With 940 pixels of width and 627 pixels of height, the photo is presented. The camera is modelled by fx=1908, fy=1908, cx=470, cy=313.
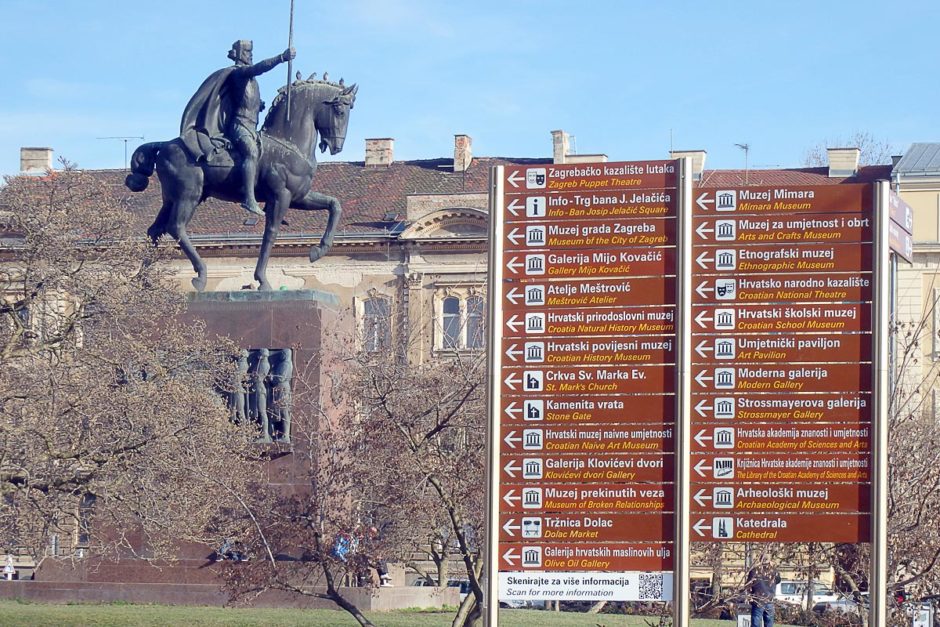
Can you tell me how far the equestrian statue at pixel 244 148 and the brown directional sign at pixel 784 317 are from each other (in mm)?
13361

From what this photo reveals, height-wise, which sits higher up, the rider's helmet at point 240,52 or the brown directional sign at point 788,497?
the rider's helmet at point 240,52

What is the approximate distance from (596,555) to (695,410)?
1.26 m

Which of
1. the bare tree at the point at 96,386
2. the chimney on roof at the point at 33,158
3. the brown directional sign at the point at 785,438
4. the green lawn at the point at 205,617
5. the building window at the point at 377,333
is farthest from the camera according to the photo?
the chimney on roof at the point at 33,158

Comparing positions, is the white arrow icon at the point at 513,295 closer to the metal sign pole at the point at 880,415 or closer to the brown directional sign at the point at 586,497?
the brown directional sign at the point at 586,497

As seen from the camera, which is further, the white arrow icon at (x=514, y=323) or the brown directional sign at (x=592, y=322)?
the white arrow icon at (x=514, y=323)

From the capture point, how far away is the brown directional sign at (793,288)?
13.5 meters

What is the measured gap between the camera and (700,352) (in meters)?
13.7

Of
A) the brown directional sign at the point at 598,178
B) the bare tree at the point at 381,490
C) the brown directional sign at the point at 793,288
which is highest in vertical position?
the brown directional sign at the point at 598,178

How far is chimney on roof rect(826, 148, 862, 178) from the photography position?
63.9 meters

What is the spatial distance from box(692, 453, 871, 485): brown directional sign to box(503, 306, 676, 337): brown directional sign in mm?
1054

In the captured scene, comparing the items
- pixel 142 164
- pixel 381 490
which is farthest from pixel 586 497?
pixel 142 164

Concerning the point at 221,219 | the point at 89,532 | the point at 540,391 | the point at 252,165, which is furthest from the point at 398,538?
the point at 221,219

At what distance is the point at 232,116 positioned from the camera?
2652cm

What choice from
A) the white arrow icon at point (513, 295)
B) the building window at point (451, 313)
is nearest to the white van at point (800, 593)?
the white arrow icon at point (513, 295)
